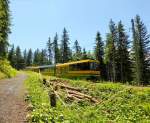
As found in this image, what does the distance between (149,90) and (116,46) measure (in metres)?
52.5

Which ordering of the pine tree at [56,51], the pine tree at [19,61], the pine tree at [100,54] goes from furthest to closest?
the pine tree at [19,61] → the pine tree at [56,51] → the pine tree at [100,54]

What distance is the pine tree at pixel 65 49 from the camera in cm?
10375

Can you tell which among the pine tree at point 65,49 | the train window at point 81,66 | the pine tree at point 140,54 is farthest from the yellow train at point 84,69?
the pine tree at point 65,49

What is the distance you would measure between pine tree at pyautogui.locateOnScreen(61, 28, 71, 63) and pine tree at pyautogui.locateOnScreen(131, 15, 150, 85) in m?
36.9

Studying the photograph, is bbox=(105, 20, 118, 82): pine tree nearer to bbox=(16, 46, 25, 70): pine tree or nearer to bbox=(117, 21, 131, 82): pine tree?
bbox=(117, 21, 131, 82): pine tree

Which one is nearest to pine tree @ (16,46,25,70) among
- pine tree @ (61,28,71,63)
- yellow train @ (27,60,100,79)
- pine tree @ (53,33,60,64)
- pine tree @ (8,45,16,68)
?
pine tree @ (8,45,16,68)

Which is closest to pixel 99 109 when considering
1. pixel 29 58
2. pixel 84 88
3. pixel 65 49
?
pixel 84 88

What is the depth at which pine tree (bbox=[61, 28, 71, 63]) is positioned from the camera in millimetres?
A: 103750

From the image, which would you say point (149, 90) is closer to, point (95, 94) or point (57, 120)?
point (95, 94)

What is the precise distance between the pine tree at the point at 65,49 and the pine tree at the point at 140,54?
1455 inches

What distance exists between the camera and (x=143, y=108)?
1756 centimetres

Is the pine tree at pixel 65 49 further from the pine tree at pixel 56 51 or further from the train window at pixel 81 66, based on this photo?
the train window at pixel 81 66

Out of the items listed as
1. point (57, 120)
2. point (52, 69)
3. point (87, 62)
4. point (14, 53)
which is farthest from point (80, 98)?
point (14, 53)

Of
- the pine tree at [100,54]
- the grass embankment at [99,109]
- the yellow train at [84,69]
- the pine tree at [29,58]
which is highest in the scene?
the pine tree at [29,58]
